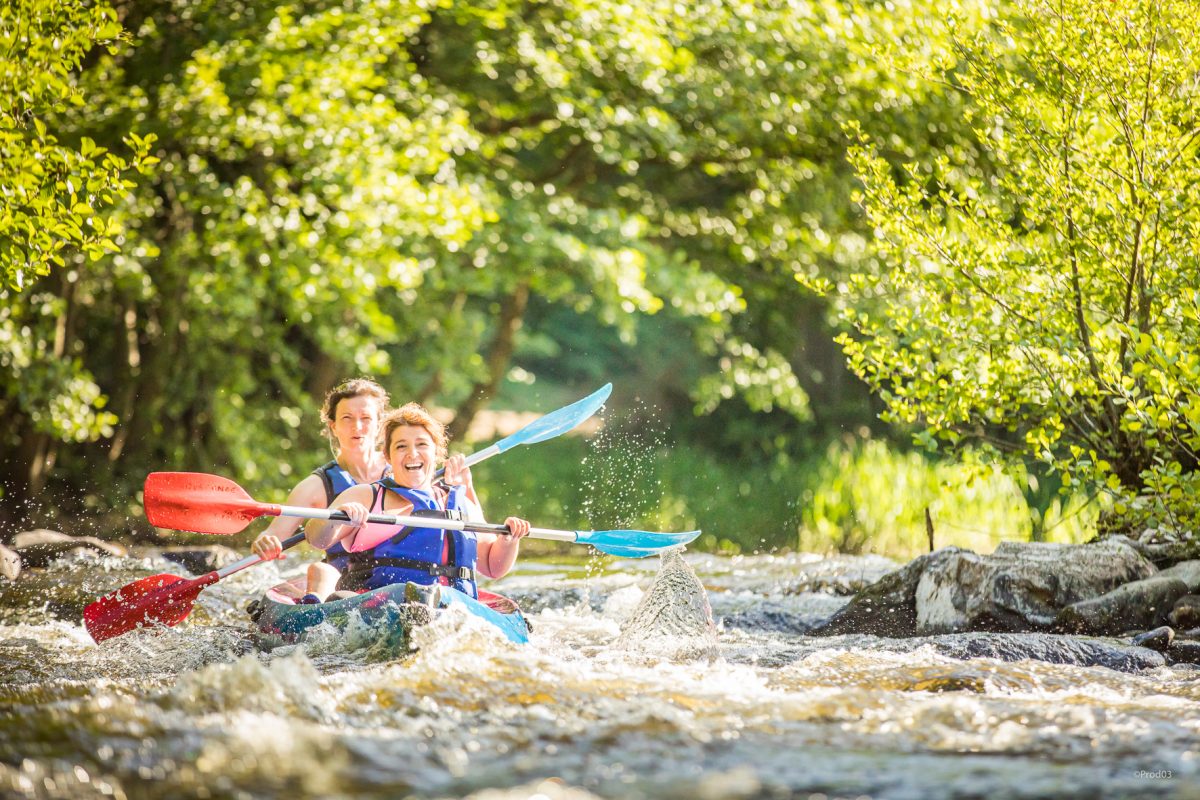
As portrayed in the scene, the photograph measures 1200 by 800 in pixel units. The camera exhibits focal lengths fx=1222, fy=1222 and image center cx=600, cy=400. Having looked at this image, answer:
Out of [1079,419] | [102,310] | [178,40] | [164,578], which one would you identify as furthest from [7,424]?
[1079,419]

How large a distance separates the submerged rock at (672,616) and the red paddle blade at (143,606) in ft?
5.47

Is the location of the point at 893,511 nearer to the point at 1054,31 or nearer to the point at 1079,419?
the point at 1079,419

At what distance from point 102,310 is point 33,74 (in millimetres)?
5045

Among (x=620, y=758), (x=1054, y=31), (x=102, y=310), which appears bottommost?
(x=620, y=758)

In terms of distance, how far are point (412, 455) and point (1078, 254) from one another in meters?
2.71

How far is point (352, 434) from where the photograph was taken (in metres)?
5.21

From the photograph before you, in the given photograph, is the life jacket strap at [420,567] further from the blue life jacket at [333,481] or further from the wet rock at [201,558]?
the wet rock at [201,558]

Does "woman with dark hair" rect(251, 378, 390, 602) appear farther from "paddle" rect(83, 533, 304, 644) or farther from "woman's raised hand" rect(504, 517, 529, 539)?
"woman's raised hand" rect(504, 517, 529, 539)

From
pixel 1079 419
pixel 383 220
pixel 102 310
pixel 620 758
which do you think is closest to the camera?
pixel 620 758

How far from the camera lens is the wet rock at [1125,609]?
4746mm

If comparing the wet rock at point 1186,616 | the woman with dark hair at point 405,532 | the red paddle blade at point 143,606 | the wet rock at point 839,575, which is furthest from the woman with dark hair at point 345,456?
the wet rock at point 1186,616

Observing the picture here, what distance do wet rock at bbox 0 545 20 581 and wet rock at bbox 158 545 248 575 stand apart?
866mm

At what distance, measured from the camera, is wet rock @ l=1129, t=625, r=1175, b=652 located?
4336mm

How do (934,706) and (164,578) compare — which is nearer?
(934,706)
